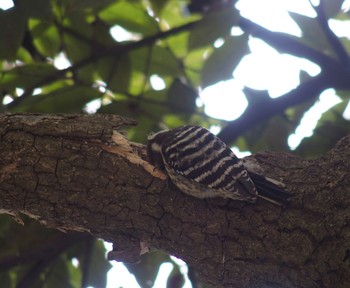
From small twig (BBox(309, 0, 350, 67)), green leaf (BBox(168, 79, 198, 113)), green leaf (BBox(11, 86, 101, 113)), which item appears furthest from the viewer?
green leaf (BBox(168, 79, 198, 113))

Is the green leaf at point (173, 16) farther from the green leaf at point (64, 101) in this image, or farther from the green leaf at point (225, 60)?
the green leaf at point (64, 101)

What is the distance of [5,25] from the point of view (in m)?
2.88

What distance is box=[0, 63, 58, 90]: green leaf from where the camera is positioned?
3.07m

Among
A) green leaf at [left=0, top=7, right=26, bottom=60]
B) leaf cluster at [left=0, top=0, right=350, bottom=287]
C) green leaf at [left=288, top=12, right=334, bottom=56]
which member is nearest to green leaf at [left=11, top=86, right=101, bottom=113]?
leaf cluster at [left=0, top=0, right=350, bottom=287]

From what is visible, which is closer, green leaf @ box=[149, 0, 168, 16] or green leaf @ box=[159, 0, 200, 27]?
green leaf @ box=[149, 0, 168, 16]

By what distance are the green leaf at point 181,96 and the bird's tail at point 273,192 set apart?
1.15 metres

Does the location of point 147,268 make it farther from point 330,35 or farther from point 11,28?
point 330,35

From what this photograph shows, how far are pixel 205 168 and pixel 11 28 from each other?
125 centimetres

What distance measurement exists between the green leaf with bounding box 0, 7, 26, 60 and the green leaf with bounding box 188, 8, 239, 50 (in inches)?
33.9

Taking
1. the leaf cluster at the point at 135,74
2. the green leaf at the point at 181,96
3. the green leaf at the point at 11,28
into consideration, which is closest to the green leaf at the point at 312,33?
the leaf cluster at the point at 135,74

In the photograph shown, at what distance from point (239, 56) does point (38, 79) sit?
1052 millimetres

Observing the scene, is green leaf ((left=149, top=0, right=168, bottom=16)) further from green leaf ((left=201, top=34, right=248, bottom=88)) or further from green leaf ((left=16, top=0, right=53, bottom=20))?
green leaf ((left=16, top=0, right=53, bottom=20))

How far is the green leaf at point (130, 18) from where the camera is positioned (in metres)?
3.24

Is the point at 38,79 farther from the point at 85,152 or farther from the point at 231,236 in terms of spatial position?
the point at 231,236
